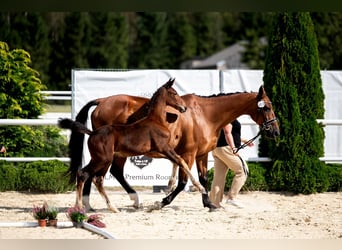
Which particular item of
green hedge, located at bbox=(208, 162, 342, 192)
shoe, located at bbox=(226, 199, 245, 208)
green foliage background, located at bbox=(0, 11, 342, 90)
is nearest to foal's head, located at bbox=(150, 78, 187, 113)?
shoe, located at bbox=(226, 199, 245, 208)

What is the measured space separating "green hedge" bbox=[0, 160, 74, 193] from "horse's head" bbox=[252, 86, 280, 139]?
346cm

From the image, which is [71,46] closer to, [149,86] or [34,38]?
[34,38]

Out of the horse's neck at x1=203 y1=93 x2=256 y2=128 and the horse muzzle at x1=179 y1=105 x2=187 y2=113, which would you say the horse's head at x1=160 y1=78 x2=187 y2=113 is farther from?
the horse's neck at x1=203 y1=93 x2=256 y2=128

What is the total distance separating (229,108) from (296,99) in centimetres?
217

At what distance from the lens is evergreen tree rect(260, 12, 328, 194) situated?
34.8ft

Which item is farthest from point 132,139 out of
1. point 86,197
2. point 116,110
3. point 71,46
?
point 71,46

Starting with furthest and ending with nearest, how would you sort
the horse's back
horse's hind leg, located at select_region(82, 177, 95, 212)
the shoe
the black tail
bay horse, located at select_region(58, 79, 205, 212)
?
the shoe
the horse's back
horse's hind leg, located at select_region(82, 177, 95, 212)
the black tail
bay horse, located at select_region(58, 79, 205, 212)

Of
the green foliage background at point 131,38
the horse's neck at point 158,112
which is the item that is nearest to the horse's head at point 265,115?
the horse's neck at point 158,112

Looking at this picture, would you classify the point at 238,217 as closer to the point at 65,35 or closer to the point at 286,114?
the point at 286,114

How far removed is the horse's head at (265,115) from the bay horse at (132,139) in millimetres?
1079

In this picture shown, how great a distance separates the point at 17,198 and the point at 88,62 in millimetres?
29247

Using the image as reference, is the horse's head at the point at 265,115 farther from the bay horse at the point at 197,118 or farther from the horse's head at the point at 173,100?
the horse's head at the point at 173,100

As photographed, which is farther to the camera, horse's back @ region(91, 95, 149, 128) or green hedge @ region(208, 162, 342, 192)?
green hedge @ region(208, 162, 342, 192)

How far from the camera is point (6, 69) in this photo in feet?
36.7
